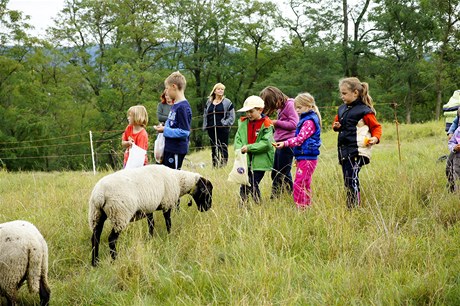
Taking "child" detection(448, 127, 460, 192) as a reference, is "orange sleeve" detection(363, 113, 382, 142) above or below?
above

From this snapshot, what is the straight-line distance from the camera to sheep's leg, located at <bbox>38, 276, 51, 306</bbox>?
3.39m

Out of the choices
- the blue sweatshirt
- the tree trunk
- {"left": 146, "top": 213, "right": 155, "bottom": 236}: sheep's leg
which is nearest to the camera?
{"left": 146, "top": 213, "right": 155, "bottom": 236}: sheep's leg

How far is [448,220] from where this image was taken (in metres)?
4.20

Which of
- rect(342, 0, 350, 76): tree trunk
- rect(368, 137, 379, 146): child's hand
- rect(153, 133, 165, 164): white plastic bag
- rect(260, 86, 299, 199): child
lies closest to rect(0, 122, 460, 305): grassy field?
rect(260, 86, 299, 199): child

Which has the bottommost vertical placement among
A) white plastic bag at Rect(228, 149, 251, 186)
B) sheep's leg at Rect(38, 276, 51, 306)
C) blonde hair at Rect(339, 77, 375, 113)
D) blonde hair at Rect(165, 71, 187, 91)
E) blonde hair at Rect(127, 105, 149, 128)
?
sheep's leg at Rect(38, 276, 51, 306)

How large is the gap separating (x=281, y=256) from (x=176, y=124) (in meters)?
2.49

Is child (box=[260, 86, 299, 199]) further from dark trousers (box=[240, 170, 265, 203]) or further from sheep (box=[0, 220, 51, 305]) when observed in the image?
sheep (box=[0, 220, 51, 305])

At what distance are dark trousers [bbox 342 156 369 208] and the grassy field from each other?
0.15 m

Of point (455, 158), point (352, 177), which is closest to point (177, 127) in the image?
point (352, 177)

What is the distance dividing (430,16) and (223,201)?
25530 mm

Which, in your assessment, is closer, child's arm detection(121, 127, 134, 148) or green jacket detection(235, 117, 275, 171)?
green jacket detection(235, 117, 275, 171)

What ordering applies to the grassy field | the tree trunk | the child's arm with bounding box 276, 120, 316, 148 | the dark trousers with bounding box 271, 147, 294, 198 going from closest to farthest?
the grassy field, the child's arm with bounding box 276, 120, 316, 148, the dark trousers with bounding box 271, 147, 294, 198, the tree trunk

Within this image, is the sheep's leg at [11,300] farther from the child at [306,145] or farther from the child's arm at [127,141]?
the child at [306,145]

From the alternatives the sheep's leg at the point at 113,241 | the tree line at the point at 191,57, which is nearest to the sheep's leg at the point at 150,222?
the sheep's leg at the point at 113,241
